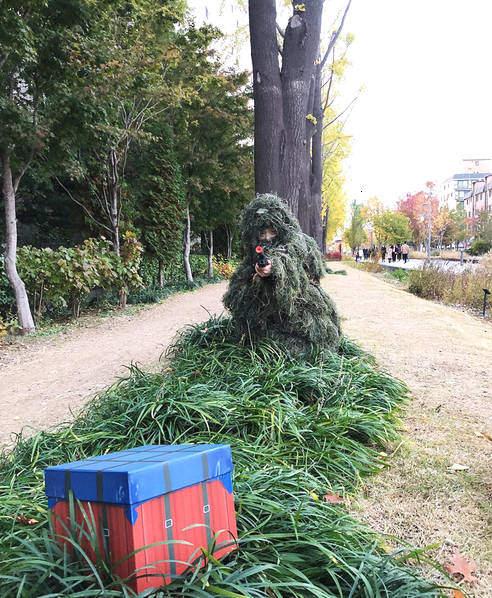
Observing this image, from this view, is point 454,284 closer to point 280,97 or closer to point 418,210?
point 280,97

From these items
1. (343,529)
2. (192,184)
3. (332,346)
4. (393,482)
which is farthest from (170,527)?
(192,184)

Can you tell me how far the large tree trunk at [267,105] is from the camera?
6062 millimetres

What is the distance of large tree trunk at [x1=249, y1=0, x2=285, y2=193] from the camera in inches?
239

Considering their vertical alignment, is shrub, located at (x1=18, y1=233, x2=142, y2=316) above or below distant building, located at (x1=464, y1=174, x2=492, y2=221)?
below

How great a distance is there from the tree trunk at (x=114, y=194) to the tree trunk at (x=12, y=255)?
3316 millimetres

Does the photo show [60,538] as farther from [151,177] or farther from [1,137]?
[151,177]

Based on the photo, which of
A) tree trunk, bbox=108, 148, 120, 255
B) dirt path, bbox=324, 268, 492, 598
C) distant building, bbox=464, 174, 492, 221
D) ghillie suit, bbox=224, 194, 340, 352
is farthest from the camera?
distant building, bbox=464, 174, 492, 221

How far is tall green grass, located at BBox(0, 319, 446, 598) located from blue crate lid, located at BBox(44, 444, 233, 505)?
232mm

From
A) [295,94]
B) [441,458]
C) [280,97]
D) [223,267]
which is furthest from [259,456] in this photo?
[223,267]

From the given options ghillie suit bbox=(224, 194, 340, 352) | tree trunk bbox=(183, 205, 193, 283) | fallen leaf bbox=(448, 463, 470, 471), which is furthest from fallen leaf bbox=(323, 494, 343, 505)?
tree trunk bbox=(183, 205, 193, 283)

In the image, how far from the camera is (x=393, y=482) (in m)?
2.77

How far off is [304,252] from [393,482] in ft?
7.41

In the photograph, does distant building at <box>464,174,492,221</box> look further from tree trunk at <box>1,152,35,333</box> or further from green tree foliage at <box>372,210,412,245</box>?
tree trunk at <box>1,152,35,333</box>

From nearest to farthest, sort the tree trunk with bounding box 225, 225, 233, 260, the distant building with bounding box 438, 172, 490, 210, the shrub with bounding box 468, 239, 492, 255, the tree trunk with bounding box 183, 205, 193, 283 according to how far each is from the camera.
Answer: the tree trunk with bounding box 183, 205, 193, 283
the tree trunk with bounding box 225, 225, 233, 260
the shrub with bounding box 468, 239, 492, 255
the distant building with bounding box 438, 172, 490, 210
